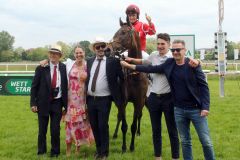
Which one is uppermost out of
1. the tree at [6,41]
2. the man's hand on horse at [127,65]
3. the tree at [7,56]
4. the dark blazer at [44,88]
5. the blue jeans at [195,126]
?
the tree at [6,41]

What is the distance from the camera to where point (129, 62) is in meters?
6.72

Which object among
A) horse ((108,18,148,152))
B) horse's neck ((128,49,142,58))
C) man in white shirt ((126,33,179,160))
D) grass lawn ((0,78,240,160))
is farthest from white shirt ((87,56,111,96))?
grass lawn ((0,78,240,160))

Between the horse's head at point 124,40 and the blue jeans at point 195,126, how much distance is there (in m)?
1.62

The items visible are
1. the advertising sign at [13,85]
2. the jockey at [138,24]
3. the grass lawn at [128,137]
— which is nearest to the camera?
the grass lawn at [128,137]

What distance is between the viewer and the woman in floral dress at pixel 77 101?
6898 millimetres

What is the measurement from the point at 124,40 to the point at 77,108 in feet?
5.07

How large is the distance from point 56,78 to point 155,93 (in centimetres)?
200

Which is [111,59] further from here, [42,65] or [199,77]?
[199,77]

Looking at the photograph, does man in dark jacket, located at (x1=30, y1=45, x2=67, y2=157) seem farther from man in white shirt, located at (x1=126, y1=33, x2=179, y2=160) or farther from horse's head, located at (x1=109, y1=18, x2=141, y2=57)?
man in white shirt, located at (x1=126, y1=33, x2=179, y2=160)

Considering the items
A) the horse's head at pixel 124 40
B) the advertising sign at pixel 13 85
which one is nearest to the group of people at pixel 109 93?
the horse's head at pixel 124 40

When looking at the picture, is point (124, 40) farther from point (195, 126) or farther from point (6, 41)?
point (6, 41)

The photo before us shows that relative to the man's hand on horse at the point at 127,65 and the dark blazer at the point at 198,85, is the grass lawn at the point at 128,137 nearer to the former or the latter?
the man's hand on horse at the point at 127,65

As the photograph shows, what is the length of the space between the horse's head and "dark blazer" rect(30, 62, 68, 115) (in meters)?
1.12

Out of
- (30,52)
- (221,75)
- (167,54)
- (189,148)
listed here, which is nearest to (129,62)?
(167,54)
